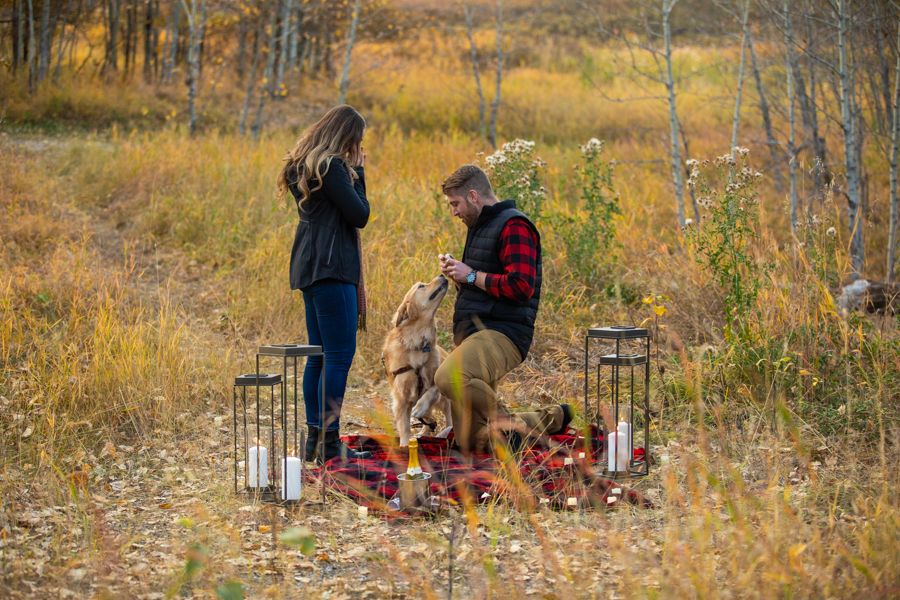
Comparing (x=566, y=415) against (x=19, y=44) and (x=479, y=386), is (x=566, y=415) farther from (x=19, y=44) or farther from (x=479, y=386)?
(x=19, y=44)

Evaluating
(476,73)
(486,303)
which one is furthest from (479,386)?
(476,73)

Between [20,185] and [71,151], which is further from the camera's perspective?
[71,151]

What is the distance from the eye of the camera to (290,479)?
360 cm

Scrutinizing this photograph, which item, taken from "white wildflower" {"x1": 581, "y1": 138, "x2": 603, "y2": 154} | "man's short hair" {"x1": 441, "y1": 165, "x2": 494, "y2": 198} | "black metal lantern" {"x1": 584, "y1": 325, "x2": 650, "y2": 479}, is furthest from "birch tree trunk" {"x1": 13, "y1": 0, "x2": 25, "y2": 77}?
"black metal lantern" {"x1": 584, "y1": 325, "x2": 650, "y2": 479}

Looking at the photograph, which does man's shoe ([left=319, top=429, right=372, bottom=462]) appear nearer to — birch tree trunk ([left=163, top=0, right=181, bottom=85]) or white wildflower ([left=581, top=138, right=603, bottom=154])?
white wildflower ([left=581, top=138, right=603, bottom=154])

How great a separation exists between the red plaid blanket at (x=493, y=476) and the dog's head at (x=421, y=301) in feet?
2.79

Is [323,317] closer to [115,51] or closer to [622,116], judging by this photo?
[622,116]

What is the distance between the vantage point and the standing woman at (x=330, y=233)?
161 inches

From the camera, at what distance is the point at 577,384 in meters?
5.61

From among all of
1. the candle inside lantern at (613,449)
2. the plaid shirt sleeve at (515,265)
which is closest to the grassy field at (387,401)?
the candle inside lantern at (613,449)

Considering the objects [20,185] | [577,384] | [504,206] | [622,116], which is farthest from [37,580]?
[622,116]

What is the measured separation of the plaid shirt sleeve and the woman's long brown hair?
1005 millimetres

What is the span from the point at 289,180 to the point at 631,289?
3.85 metres

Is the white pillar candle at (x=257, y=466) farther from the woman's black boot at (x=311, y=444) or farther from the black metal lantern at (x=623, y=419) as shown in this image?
the black metal lantern at (x=623, y=419)
